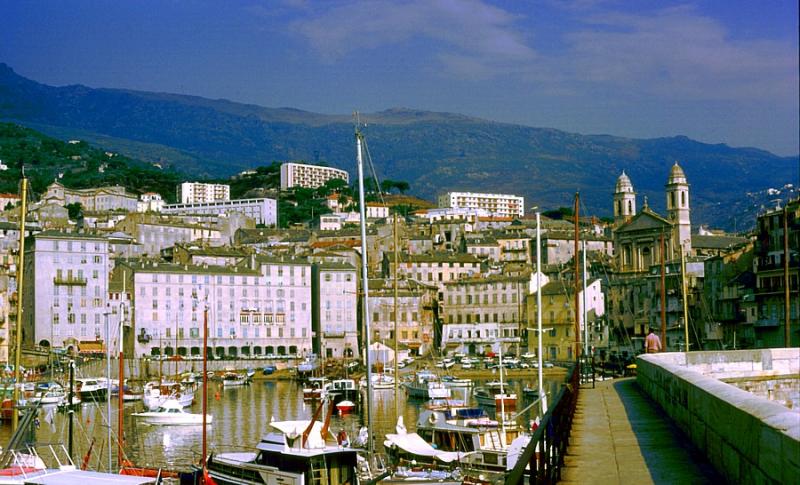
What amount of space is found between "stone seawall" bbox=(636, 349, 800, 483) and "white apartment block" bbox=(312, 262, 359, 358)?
99.1 m

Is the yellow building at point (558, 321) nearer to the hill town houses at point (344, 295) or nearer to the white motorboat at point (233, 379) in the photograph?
the hill town houses at point (344, 295)

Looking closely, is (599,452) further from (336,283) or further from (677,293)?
(336,283)

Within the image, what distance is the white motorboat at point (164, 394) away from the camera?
247 feet

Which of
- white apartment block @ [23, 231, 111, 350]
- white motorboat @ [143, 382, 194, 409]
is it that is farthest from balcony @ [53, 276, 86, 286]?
white motorboat @ [143, 382, 194, 409]

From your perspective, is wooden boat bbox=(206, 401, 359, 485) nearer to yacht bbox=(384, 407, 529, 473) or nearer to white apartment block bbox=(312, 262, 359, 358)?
yacht bbox=(384, 407, 529, 473)

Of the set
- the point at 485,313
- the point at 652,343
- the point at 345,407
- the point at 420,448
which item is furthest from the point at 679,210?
the point at 652,343

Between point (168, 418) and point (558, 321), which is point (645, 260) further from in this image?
point (168, 418)

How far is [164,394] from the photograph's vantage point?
80.9m

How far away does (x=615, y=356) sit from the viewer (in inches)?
3748

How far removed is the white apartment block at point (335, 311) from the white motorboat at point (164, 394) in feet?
116

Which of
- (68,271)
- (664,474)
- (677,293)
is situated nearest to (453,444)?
(664,474)

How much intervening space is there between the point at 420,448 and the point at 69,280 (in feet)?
251

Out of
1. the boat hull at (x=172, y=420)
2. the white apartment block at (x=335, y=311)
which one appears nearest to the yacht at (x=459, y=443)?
the boat hull at (x=172, y=420)

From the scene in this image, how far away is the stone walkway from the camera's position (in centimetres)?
1164
